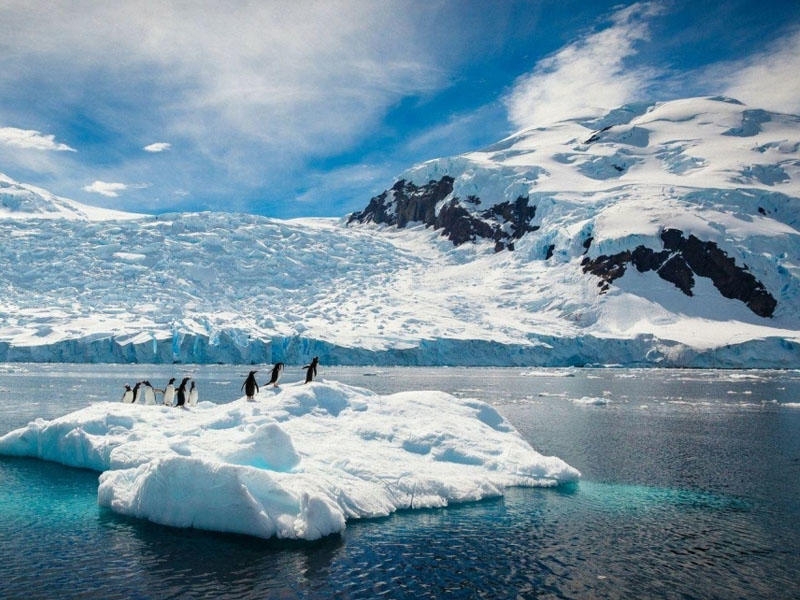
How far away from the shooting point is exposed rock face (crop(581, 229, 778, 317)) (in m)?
111

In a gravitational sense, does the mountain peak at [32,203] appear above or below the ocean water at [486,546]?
above

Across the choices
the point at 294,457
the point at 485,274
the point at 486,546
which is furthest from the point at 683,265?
the point at 486,546

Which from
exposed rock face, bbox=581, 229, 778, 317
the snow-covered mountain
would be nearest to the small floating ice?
the snow-covered mountain

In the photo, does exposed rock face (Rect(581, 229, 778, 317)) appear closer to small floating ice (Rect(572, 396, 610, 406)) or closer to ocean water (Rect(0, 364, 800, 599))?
small floating ice (Rect(572, 396, 610, 406))

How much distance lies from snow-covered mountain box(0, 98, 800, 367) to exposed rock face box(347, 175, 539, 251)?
636mm

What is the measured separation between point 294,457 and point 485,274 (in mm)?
114523

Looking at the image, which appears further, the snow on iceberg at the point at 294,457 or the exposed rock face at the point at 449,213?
the exposed rock face at the point at 449,213

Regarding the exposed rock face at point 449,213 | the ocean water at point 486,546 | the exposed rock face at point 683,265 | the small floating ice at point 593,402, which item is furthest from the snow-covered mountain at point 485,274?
the ocean water at point 486,546

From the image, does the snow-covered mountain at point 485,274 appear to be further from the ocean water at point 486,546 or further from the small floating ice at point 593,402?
the ocean water at point 486,546

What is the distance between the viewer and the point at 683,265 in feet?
Result: 374

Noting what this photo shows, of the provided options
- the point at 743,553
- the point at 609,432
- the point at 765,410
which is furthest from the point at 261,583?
the point at 765,410

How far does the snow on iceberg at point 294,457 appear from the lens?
12.7 meters

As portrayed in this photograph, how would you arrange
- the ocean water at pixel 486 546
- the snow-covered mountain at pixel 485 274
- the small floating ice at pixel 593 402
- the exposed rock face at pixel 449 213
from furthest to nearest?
1. the exposed rock face at pixel 449 213
2. the snow-covered mountain at pixel 485 274
3. the small floating ice at pixel 593 402
4. the ocean water at pixel 486 546

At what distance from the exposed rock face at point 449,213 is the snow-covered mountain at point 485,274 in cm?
64
